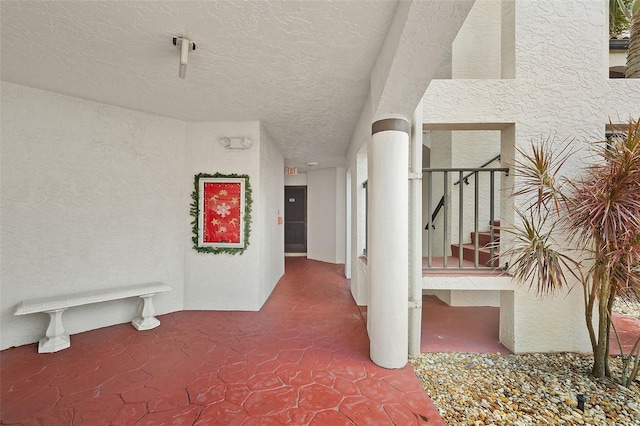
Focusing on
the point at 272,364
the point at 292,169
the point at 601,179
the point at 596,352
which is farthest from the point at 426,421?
the point at 292,169

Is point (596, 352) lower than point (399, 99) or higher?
lower

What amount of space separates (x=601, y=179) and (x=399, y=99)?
167cm

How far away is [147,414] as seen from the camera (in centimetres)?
168

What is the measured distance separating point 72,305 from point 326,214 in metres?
5.36

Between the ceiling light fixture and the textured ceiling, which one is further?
the ceiling light fixture

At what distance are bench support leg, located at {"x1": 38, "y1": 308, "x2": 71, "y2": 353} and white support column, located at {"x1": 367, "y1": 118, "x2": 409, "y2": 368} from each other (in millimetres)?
3000

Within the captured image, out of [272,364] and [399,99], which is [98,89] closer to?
[399,99]

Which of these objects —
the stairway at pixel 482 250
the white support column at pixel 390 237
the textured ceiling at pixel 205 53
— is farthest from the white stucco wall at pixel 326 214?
the white support column at pixel 390 237

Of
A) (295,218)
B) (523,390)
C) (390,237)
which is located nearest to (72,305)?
(390,237)

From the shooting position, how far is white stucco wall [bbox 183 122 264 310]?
349 cm

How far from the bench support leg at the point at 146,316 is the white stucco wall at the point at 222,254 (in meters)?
0.51

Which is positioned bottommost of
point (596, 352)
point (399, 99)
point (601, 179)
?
point (596, 352)

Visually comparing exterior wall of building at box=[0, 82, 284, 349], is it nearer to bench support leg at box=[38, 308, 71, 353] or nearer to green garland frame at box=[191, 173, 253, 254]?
green garland frame at box=[191, 173, 253, 254]

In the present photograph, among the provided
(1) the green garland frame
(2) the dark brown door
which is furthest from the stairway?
(2) the dark brown door
